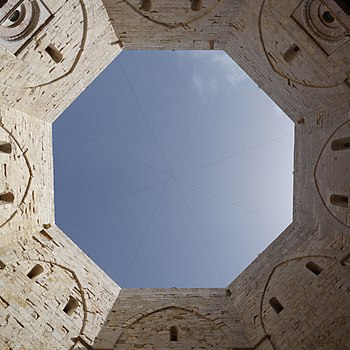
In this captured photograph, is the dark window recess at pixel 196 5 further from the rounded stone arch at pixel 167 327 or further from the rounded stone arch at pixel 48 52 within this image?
the rounded stone arch at pixel 167 327

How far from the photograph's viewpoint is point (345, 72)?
288 inches

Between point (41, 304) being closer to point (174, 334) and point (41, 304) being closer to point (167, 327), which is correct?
point (167, 327)

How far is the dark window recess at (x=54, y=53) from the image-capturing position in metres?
7.91

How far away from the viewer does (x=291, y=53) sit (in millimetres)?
8281

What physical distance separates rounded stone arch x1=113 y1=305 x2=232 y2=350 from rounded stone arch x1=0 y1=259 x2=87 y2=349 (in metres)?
1.25

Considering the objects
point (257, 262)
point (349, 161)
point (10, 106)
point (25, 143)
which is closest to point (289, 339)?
point (257, 262)

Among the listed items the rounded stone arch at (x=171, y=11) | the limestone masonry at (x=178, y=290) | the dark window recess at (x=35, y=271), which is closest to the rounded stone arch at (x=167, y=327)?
the limestone masonry at (x=178, y=290)

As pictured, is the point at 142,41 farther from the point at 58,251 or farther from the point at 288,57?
the point at 58,251

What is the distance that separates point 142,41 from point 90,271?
6.73 meters

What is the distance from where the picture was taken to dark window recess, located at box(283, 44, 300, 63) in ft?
26.5

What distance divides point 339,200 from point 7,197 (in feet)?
25.7

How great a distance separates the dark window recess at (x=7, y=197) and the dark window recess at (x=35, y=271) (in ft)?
5.80

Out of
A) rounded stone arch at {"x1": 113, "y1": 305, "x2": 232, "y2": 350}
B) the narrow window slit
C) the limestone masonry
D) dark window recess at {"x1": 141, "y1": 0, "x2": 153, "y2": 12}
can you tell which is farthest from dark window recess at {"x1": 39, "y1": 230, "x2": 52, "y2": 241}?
dark window recess at {"x1": 141, "y1": 0, "x2": 153, "y2": 12}

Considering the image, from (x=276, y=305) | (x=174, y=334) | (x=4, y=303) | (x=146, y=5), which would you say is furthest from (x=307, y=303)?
(x=146, y=5)
